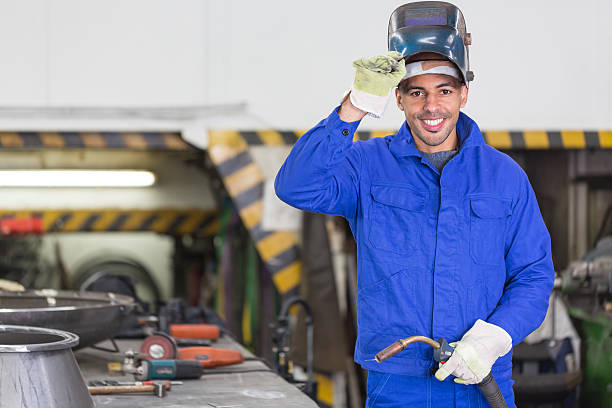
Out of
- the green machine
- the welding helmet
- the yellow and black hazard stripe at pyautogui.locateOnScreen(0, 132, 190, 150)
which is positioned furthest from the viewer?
the green machine

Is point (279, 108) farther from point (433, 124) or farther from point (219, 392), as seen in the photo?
point (219, 392)

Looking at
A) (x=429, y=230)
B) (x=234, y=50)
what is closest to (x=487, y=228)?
(x=429, y=230)

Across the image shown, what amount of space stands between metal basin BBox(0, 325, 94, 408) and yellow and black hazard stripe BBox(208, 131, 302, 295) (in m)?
2.17

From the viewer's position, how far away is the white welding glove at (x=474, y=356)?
191 cm

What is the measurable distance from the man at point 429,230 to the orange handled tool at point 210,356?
1.95ft

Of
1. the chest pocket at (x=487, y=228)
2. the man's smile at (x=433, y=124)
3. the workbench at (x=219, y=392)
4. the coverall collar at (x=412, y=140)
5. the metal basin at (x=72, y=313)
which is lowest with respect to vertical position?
the workbench at (x=219, y=392)

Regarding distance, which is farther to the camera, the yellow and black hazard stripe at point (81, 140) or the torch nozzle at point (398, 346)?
the yellow and black hazard stripe at point (81, 140)

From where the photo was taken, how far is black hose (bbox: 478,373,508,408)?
6.42 ft

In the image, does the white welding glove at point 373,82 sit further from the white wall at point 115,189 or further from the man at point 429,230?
the white wall at point 115,189

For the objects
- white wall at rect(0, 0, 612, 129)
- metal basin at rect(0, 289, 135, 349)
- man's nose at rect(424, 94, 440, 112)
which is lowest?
metal basin at rect(0, 289, 135, 349)

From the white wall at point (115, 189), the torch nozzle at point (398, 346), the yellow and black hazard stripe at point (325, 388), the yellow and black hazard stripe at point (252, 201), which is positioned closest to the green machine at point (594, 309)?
the yellow and black hazard stripe at point (325, 388)

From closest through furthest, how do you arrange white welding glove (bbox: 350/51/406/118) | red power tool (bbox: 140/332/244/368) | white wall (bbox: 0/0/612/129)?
white welding glove (bbox: 350/51/406/118), red power tool (bbox: 140/332/244/368), white wall (bbox: 0/0/612/129)

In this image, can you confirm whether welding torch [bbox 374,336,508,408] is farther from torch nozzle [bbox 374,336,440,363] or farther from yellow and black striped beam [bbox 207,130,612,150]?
yellow and black striped beam [bbox 207,130,612,150]

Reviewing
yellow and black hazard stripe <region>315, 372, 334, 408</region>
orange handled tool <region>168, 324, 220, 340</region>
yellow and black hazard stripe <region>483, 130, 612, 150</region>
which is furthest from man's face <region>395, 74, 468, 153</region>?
yellow and black hazard stripe <region>315, 372, 334, 408</region>
